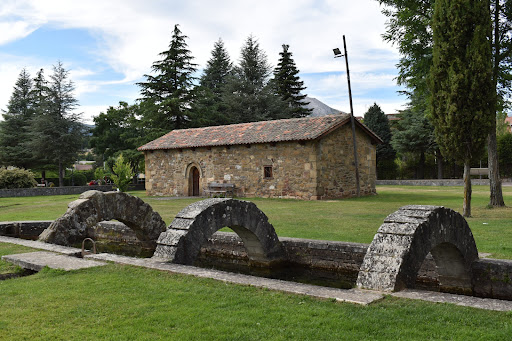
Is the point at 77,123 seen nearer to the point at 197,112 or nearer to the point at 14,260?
the point at 197,112

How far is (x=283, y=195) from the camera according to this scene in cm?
2112

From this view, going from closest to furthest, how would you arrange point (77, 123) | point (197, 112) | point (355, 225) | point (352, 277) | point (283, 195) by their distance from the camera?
1. point (352, 277)
2. point (355, 225)
3. point (283, 195)
4. point (197, 112)
5. point (77, 123)

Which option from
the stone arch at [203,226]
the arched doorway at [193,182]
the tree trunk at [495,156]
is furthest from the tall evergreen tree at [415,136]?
the stone arch at [203,226]

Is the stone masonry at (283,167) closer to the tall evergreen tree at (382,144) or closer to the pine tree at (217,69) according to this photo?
the tall evergreen tree at (382,144)

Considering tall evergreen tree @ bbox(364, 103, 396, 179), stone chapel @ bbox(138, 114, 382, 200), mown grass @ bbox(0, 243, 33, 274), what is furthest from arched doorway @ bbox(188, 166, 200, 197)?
tall evergreen tree @ bbox(364, 103, 396, 179)

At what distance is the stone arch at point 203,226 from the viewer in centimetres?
580

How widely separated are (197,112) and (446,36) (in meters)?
25.8

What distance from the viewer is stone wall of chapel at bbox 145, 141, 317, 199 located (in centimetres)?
2041

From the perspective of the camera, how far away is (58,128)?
38000 millimetres

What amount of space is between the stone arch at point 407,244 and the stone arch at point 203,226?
89.4 inches

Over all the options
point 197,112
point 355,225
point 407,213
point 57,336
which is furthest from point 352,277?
point 197,112

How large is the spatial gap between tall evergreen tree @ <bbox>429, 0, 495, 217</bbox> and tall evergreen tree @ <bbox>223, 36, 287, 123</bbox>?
1009 inches

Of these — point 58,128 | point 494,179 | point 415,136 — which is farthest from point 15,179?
point 415,136

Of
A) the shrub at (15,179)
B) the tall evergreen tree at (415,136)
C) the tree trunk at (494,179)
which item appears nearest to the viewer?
the tree trunk at (494,179)
